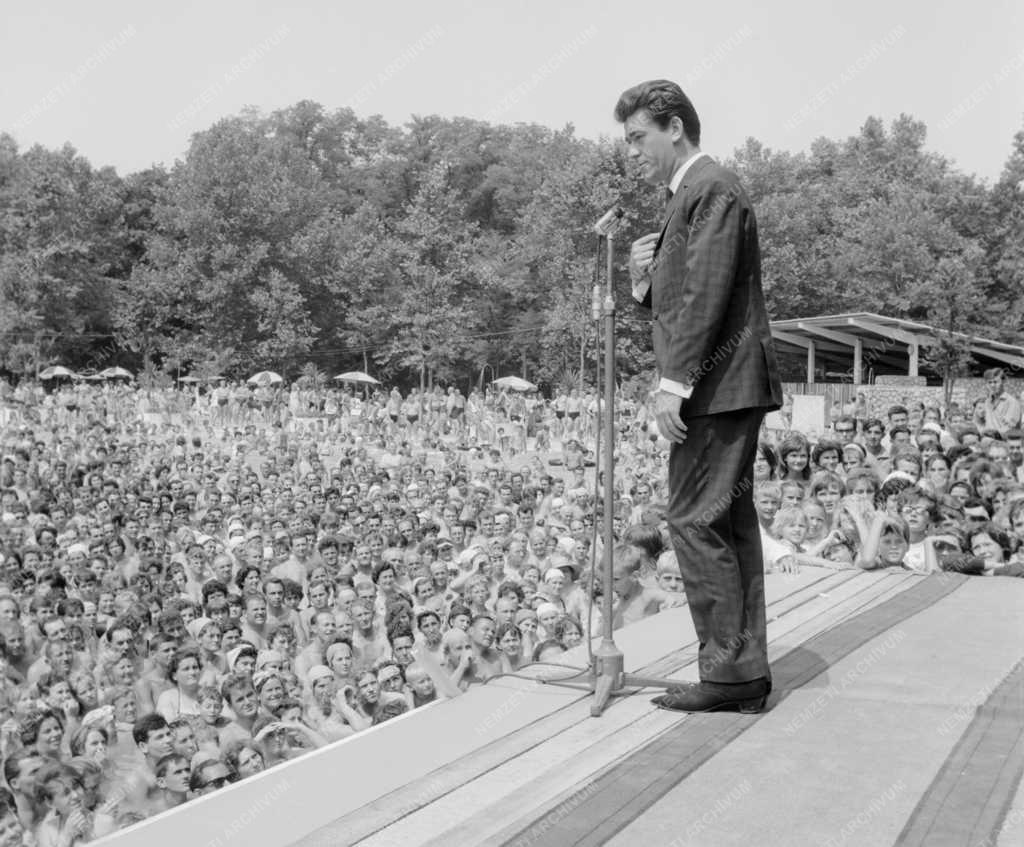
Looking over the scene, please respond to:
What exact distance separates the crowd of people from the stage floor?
543mm

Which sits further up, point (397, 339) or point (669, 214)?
point (397, 339)

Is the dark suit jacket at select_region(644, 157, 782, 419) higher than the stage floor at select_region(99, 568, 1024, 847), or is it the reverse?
the dark suit jacket at select_region(644, 157, 782, 419)

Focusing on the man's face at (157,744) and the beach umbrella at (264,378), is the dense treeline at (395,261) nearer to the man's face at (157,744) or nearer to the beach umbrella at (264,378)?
the beach umbrella at (264,378)

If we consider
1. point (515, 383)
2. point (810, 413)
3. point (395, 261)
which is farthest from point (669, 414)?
point (395, 261)

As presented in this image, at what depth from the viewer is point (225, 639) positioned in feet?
21.9

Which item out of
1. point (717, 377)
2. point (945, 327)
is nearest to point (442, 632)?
point (717, 377)

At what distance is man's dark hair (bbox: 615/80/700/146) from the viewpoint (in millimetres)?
2781

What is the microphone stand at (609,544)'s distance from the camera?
2930 mm

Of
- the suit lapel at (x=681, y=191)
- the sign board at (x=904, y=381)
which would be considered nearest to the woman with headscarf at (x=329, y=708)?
the suit lapel at (x=681, y=191)

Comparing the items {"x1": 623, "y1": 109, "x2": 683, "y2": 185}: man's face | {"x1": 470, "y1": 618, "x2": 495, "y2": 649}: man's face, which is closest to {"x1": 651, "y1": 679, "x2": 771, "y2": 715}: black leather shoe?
{"x1": 623, "y1": 109, "x2": 683, "y2": 185}: man's face

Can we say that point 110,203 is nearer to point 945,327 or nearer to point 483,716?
point 945,327

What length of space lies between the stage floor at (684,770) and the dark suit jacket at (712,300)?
2.63ft

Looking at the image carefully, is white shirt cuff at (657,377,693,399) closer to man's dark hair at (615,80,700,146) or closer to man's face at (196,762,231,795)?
man's dark hair at (615,80,700,146)

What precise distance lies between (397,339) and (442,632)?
1361 inches
